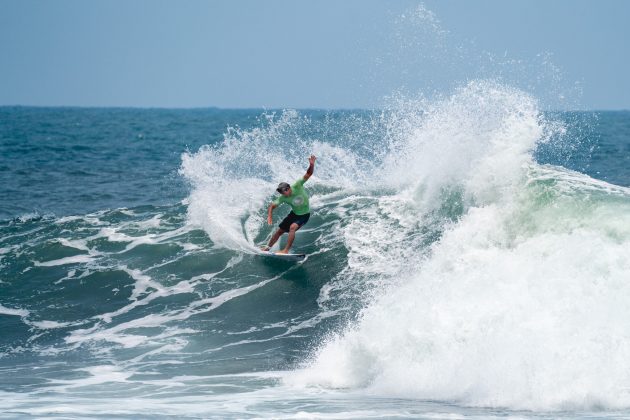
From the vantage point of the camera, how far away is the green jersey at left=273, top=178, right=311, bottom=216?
47.6 ft

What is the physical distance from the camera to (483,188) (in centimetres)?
1415

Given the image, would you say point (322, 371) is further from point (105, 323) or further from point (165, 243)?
point (165, 243)

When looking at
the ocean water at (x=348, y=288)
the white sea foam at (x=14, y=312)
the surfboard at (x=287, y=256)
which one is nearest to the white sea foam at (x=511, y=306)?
the ocean water at (x=348, y=288)

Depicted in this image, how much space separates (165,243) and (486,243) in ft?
22.0

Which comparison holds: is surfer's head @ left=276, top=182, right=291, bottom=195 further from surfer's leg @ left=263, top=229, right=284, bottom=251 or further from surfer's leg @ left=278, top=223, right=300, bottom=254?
surfer's leg @ left=263, top=229, right=284, bottom=251

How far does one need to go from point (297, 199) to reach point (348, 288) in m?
2.17

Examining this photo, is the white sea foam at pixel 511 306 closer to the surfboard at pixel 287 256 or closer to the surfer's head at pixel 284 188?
the surfboard at pixel 287 256

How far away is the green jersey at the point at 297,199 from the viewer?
1452 cm

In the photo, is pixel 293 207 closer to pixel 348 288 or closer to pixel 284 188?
pixel 284 188

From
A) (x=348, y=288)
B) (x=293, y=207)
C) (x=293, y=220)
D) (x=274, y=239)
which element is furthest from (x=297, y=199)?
(x=348, y=288)

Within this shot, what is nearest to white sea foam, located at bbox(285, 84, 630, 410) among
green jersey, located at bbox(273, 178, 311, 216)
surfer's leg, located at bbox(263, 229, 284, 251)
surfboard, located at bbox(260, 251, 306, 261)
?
surfboard, located at bbox(260, 251, 306, 261)

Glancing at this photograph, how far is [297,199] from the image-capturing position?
47.9 ft

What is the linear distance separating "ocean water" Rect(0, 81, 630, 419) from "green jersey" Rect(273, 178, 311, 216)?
2.91 ft

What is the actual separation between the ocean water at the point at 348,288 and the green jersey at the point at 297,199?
0.89m
